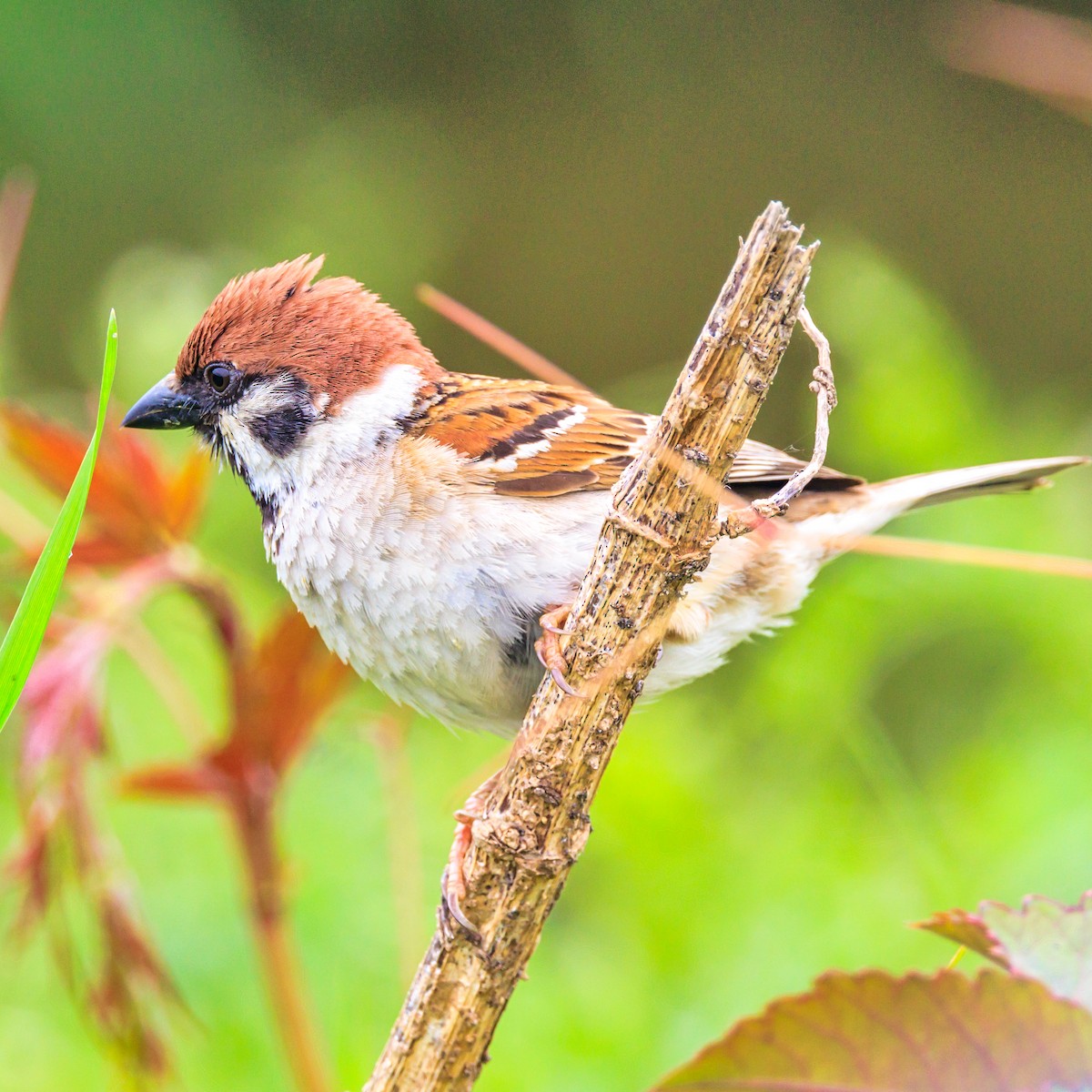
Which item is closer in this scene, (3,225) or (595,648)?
(595,648)

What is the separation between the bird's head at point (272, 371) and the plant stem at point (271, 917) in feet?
1.60

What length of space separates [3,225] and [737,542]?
3.76 feet

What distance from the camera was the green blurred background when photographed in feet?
7.18

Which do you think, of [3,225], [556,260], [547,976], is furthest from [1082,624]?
[556,260]

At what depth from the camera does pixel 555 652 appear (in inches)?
47.9

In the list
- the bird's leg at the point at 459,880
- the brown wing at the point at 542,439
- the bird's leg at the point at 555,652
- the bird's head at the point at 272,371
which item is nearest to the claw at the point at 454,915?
the bird's leg at the point at 459,880

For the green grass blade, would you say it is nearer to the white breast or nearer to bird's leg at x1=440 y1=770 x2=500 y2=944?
bird's leg at x1=440 y1=770 x2=500 y2=944

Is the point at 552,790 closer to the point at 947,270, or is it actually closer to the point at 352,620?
the point at 352,620

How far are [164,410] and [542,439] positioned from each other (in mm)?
576

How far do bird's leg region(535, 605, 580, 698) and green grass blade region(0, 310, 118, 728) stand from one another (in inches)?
18.2

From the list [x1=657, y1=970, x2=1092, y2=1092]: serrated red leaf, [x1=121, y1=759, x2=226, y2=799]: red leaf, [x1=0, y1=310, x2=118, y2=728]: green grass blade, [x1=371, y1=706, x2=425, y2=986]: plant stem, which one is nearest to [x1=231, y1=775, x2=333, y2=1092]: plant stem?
[x1=121, y1=759, x2=226, y2=799]: red leaf

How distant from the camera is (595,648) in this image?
1.17 metres

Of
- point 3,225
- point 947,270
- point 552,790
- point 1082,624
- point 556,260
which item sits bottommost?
point 552,790

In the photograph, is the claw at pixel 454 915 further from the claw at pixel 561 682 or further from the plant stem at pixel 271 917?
the plant stem at pixel 271 917
